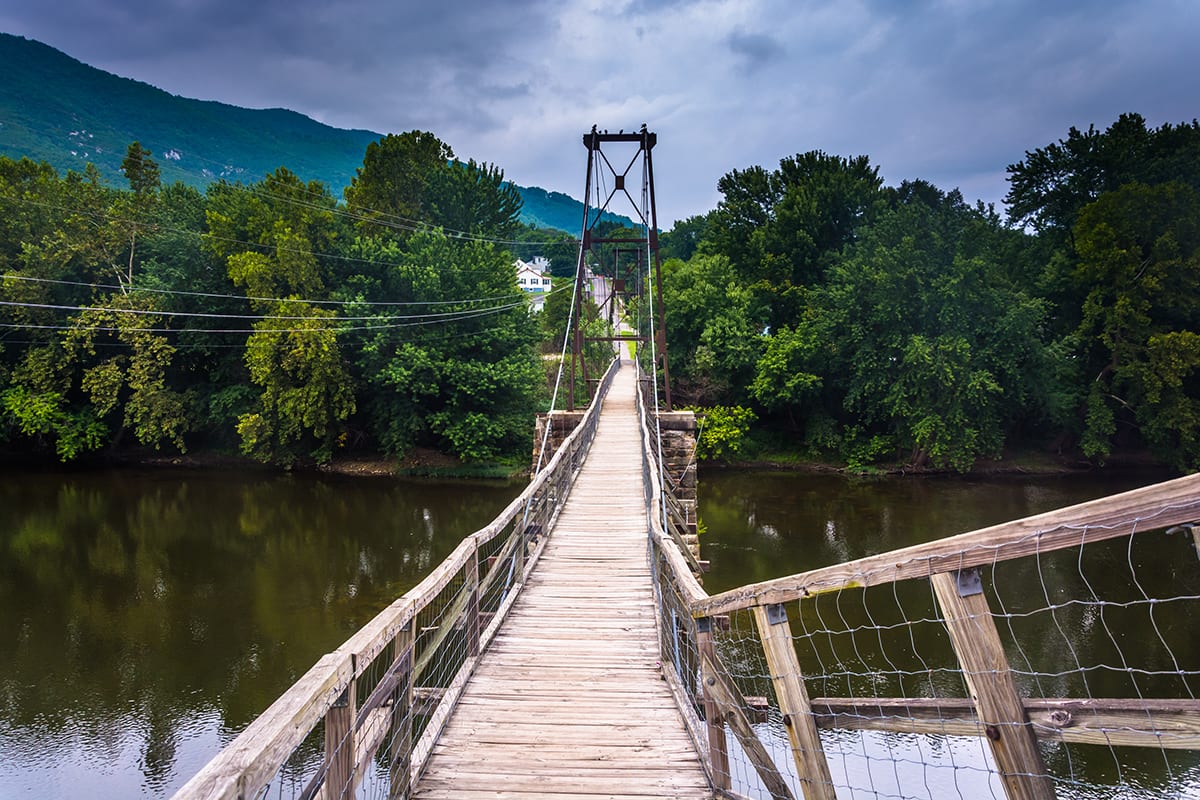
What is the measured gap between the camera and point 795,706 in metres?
2.46

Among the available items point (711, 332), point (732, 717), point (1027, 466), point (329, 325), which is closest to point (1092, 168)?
point (1027, 466)

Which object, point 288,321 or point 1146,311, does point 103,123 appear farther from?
point 1146,311

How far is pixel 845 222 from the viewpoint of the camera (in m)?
26.8

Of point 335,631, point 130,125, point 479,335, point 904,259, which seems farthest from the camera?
point 130,125

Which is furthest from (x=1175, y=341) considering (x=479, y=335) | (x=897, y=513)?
(x=479, y=335)

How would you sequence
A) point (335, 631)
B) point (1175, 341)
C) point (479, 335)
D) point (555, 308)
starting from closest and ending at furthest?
point (335, 631) → point (1175, 341) → point (479, 335) → point (555, 308)

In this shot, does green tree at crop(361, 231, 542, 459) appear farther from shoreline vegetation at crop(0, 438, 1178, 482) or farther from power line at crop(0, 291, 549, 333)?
shoreline vegetation at crop(0, 438, 1178, 482)

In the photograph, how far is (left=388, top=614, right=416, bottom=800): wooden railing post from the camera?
3.06 meters

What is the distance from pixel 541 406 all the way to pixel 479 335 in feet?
10.8

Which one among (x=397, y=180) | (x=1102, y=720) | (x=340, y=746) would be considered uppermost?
(x=397, y=180)

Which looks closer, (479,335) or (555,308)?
(479,335)

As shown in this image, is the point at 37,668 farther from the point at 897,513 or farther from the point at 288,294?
the point at 897,513

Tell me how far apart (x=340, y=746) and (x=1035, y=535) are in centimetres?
216

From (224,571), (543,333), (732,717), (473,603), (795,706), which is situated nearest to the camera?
(795,706)
